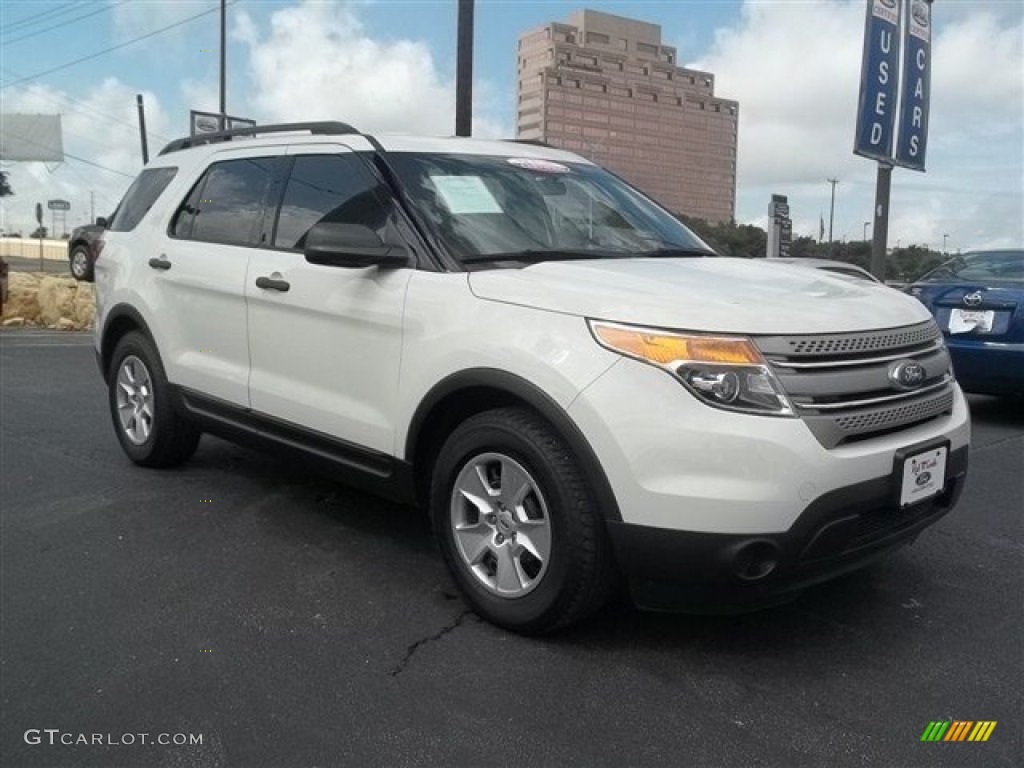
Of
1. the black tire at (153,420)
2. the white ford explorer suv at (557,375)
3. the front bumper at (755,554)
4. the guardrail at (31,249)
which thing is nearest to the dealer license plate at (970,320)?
the white ford explorer suv at (557,375)

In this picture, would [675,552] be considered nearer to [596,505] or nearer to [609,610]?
[596,505]

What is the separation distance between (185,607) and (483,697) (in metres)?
1.34

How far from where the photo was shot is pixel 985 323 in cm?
692

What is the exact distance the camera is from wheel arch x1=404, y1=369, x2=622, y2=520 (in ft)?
9.18

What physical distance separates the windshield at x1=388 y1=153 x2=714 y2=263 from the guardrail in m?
66.8

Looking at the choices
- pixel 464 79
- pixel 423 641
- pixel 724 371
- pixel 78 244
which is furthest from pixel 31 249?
pixel 724 371

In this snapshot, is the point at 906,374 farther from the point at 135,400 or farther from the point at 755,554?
the point at 135,400

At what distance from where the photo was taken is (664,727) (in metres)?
2.59

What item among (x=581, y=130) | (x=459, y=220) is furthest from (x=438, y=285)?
(x=581, y=130)

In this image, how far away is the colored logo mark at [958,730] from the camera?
8.36 feet

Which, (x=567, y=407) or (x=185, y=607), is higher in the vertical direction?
(x=567, y=407)

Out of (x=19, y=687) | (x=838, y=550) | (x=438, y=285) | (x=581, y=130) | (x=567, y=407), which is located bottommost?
(x=19, y=687)

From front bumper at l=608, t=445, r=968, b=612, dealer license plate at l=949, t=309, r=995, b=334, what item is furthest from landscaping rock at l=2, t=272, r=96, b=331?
front bumper at l=608, t=445, r=968, b=612

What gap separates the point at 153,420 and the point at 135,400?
33cm
